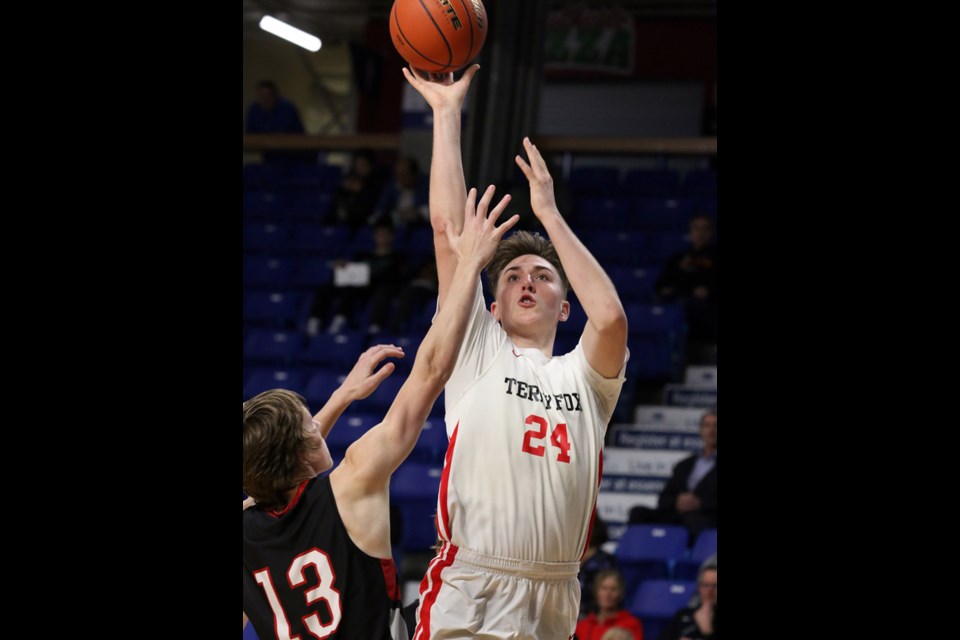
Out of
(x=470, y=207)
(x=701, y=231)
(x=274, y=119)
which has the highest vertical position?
(x=274, y=119)

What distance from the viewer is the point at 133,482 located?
2064mm

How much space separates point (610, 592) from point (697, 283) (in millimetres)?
4265

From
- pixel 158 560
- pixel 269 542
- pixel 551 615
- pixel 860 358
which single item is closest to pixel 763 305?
pixel 860 358

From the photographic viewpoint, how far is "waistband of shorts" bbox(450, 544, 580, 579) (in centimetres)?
360

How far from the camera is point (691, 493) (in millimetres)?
8492

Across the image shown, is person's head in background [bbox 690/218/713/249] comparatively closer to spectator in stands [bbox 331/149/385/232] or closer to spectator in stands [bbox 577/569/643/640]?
spectator in stands [bbox 331/149/385/232]

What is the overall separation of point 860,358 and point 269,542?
195cm

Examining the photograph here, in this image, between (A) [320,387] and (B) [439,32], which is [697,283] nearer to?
(A) [320,387]

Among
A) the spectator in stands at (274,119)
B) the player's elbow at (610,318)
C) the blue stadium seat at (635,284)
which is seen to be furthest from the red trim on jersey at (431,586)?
the spectator in stands at (274,119)

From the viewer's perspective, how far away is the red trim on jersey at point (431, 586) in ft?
11.8

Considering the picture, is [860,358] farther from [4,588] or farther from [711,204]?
[711,204]

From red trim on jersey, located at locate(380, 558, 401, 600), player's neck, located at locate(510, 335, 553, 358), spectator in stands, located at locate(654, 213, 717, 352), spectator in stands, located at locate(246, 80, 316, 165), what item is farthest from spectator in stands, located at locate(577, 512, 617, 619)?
spectator in stands, located at locate(246, 80, 316, 165)

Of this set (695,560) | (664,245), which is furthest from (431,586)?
(664,245)

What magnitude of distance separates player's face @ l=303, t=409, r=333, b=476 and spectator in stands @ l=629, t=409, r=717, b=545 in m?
4.98
